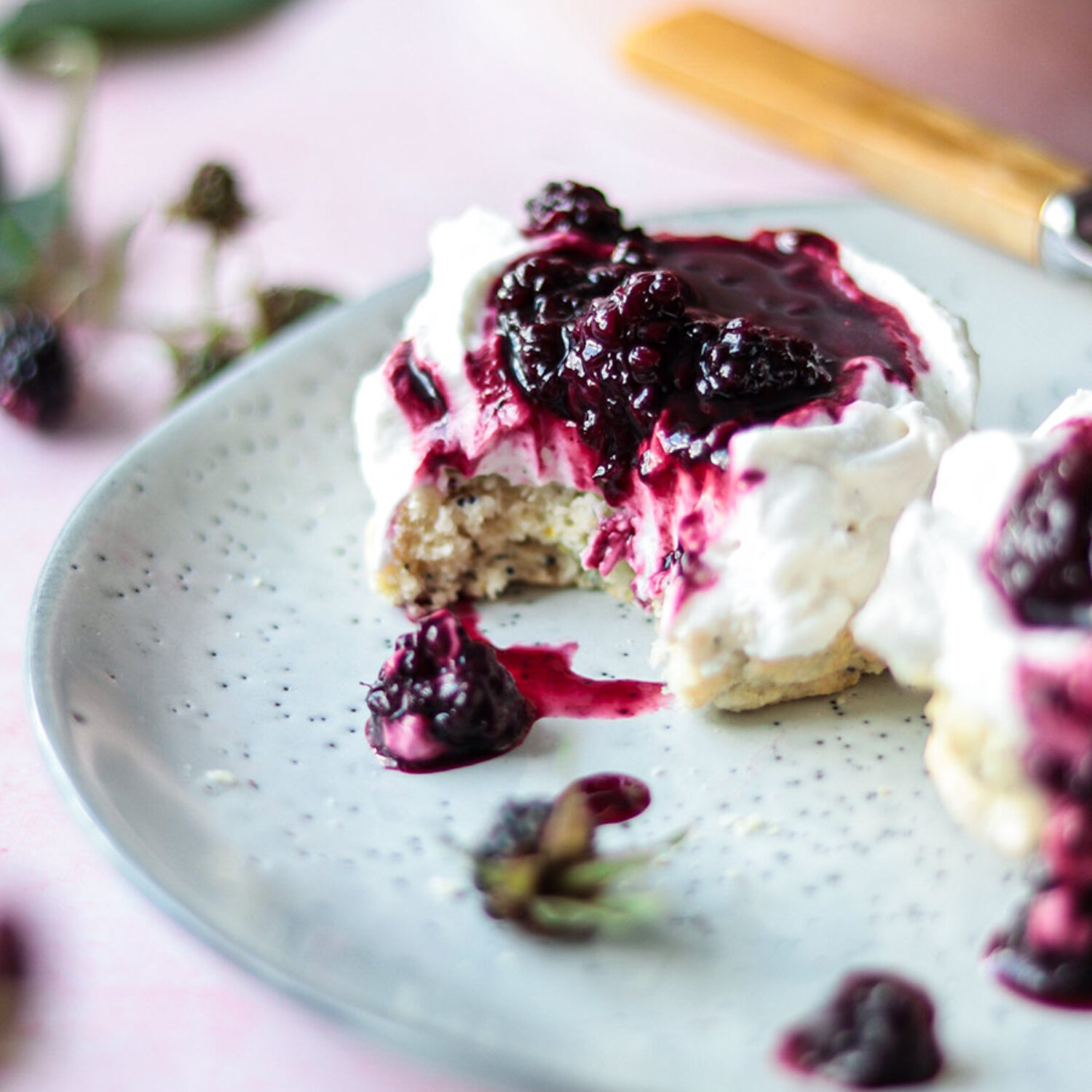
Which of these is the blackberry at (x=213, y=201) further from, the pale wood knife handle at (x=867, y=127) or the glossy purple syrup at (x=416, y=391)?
the pale wood knife handle at (x=867, y=127)

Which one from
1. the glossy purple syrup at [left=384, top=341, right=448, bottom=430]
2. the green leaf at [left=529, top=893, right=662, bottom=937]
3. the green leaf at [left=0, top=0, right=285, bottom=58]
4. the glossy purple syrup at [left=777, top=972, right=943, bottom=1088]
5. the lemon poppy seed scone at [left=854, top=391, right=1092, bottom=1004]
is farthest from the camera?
the green leaf at [left=0, top=0, right=285, bottom=58]

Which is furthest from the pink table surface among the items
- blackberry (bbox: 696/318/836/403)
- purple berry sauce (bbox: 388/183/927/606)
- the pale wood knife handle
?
blackberry (bbox: 696/318/836/403)

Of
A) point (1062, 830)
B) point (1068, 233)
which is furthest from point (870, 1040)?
point (1068, 233)

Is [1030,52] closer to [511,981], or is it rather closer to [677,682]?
[677,682]

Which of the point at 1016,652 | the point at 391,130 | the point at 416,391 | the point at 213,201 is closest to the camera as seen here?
the point at 1016,652

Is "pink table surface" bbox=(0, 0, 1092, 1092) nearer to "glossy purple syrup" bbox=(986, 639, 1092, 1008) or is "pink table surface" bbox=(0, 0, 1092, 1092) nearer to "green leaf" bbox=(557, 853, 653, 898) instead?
"green leaf" bbox=(557, 853, 653, 898)

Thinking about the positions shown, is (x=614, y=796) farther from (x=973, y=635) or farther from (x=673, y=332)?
(x=673, y=332)
